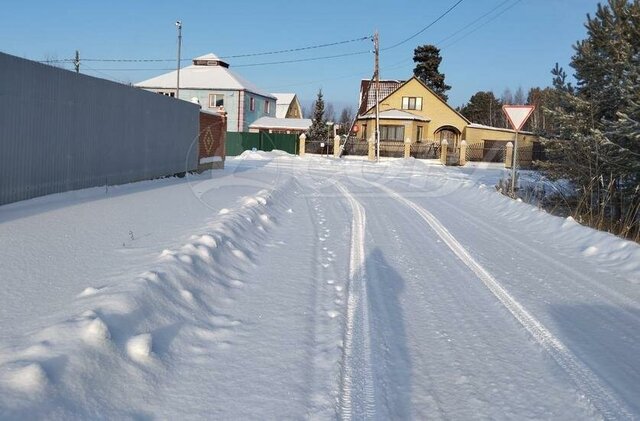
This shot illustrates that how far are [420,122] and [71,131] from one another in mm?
42160

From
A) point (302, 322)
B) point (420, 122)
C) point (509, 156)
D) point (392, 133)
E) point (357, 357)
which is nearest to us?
point (357, 357)

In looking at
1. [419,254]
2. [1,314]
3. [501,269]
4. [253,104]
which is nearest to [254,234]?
[419,254]

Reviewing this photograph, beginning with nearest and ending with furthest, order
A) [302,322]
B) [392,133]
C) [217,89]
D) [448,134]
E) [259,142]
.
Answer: [302,322] → [259,142] → [392,133] → [448,134] → [217,89]

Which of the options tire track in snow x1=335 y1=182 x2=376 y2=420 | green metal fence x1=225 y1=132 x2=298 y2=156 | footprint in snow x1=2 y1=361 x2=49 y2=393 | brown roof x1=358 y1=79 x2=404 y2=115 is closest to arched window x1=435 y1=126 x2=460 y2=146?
brown roof x1=358 y1=79 x2=404 y2=115

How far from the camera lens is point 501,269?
7.62m

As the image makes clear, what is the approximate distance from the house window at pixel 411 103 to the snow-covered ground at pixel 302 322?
146 ft

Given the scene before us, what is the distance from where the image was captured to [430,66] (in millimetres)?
67938

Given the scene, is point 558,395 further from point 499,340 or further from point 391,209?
point 391,209

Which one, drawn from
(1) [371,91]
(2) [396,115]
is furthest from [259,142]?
(1) [371,91]

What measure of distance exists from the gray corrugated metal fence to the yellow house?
112 ft

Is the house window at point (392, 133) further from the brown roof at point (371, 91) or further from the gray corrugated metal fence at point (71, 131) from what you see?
the gray corrugated metal fence at point (71, 131)

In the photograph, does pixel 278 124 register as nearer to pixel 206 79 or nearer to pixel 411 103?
pixel 206 79

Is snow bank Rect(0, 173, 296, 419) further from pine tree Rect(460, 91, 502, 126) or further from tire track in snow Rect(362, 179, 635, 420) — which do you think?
pine tree Rect(460, 91, 502, 126)

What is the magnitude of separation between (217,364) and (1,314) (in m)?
1.77
